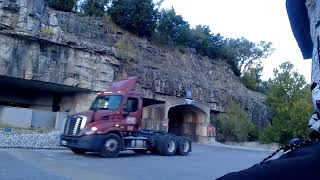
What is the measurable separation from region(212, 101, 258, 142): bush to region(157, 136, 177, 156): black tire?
1757 centimetres

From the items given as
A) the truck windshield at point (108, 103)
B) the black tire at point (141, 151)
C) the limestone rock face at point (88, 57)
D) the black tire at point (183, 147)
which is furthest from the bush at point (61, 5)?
the black tire at point (183, 147)

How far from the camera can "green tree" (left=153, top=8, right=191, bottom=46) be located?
134ft

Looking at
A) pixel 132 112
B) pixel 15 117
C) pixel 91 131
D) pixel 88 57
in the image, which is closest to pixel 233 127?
pixel 88 57

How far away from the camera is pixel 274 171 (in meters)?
0.92

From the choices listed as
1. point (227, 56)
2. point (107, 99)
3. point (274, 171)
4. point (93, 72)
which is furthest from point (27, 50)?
point (274, 171)

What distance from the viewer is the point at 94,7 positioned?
37.4 m

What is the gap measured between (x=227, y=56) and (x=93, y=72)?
68.4 ft

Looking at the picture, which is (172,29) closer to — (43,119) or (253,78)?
(253,78)

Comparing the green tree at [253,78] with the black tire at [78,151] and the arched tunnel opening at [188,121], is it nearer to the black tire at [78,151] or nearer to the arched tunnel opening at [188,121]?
the arched tunnel opening at [188,121]

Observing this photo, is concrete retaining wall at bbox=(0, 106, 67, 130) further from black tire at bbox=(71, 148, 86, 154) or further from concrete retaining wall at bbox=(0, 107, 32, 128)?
black tire at bbox=(71, 148, 86, 154)

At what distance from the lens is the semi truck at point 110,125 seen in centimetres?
1577

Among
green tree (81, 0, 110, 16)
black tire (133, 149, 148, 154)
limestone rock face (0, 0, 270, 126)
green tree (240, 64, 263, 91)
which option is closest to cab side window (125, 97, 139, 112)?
black tire (133, 149, 148, 154)

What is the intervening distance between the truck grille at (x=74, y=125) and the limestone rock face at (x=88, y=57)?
13633 mm

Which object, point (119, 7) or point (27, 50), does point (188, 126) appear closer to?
point (119, 7)
